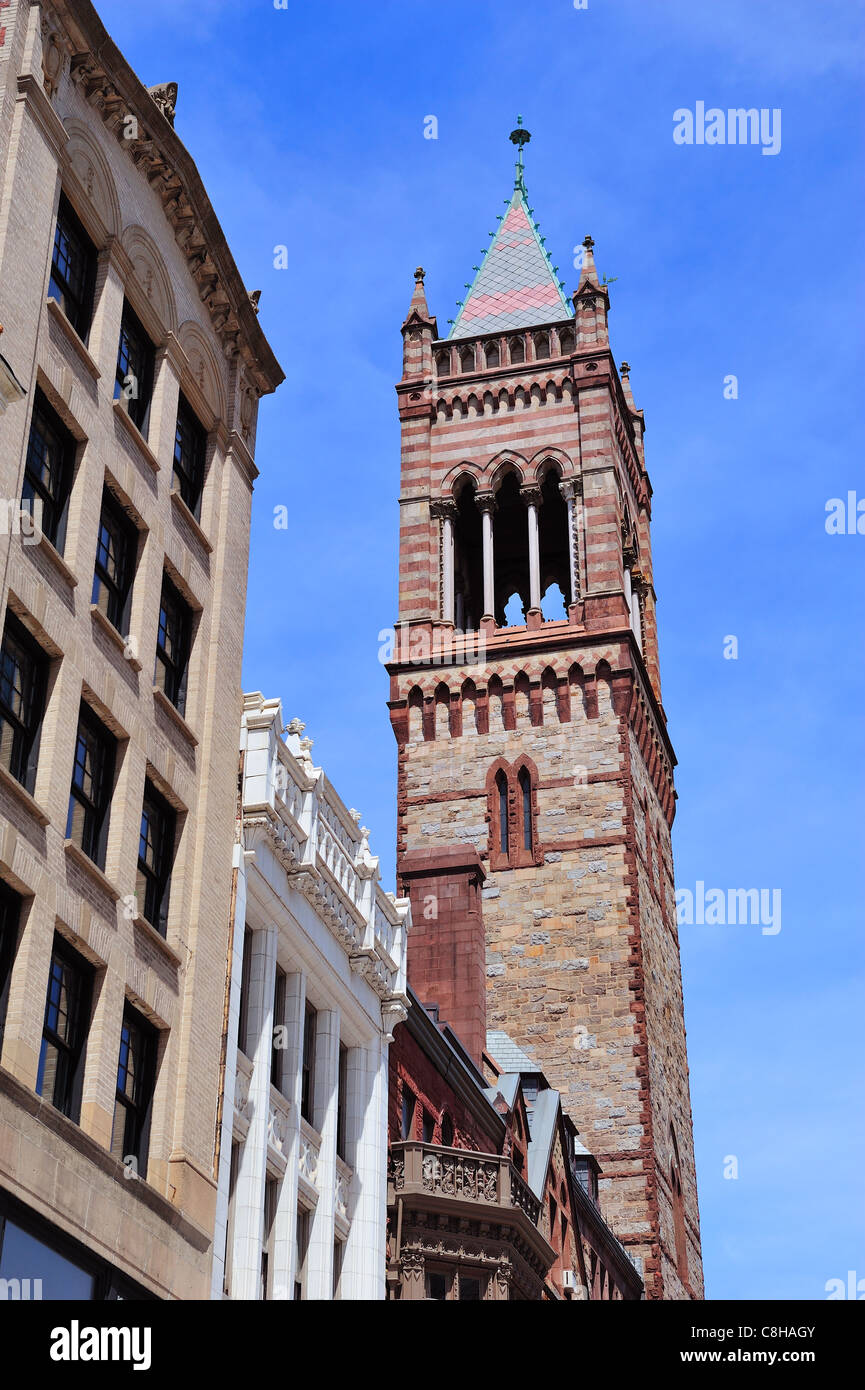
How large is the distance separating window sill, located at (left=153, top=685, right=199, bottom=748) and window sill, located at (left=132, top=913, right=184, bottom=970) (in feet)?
9.56

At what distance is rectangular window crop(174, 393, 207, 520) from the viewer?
28328mm

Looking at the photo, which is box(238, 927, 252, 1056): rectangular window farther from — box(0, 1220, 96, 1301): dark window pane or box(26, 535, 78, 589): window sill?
box(26, 535, 78, 589): window sill

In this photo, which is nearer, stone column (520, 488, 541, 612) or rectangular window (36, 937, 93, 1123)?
rectangular window (36, 937, 93, 1123)

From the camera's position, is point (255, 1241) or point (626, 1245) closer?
point (255, 1241)

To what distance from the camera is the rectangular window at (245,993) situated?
2748cm

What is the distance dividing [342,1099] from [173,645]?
8.74 m

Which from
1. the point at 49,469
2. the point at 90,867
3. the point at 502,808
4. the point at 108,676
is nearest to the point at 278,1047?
the point at 90,867

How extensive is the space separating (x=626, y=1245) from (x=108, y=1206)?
3921 cm

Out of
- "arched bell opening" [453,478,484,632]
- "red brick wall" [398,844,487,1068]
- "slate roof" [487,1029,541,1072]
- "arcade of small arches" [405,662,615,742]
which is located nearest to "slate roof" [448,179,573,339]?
"arched bell opening" [453,478,484,632]

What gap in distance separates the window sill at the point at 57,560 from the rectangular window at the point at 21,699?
100 centimetres

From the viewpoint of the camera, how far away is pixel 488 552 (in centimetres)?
7125

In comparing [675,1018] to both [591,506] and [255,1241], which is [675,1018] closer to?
[591,506]

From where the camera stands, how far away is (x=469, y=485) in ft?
242
